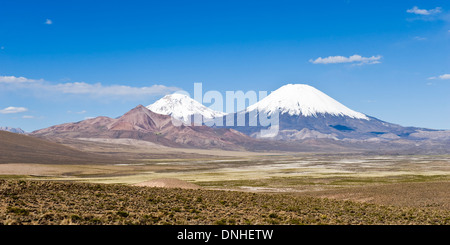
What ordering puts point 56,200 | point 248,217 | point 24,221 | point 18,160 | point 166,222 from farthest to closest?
point 18,160 < point 56,200 < point 248,217 < point 166,222 < point 24,221

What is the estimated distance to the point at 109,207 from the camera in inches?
1110

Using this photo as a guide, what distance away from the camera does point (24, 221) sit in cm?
2114

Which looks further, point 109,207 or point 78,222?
point 109,207
